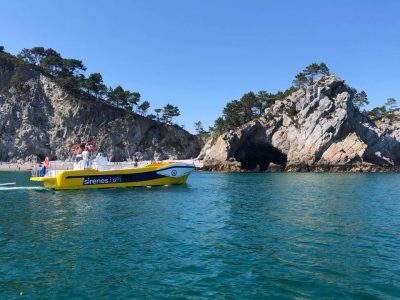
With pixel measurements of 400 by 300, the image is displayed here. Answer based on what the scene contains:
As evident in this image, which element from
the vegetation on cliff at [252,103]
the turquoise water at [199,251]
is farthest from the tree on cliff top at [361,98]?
the turquoise water at [199,251]

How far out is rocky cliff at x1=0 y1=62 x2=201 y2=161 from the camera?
9831cm

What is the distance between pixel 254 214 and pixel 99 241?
9.91 meters

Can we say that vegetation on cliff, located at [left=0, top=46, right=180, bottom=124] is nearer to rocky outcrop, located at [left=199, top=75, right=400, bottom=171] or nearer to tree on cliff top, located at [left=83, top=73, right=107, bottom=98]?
tree on cliff top, located at [left=83, top=73, right=107, bottom=98]

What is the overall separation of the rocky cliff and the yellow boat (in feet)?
225

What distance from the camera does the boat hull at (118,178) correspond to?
1314 inches

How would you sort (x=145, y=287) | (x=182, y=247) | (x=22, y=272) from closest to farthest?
(x=145, y=287), (x=22, y=272), (x=182, y=247)

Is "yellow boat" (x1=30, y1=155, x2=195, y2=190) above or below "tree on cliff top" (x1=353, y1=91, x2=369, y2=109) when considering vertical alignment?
below

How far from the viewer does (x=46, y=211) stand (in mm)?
21469

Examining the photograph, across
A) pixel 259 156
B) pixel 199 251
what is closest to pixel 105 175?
pixel 199 251

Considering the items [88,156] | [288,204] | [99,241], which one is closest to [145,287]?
[99,241]

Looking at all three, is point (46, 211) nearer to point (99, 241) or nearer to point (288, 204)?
point (99, 241)

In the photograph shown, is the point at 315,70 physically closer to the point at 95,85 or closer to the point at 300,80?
the point at 300,80

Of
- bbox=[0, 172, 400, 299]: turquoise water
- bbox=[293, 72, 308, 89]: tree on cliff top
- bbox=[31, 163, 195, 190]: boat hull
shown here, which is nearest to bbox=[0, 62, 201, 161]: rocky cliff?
bbox=[293, 72, 308, 89]: tree on cliff top

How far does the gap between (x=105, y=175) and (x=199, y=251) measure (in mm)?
23512
